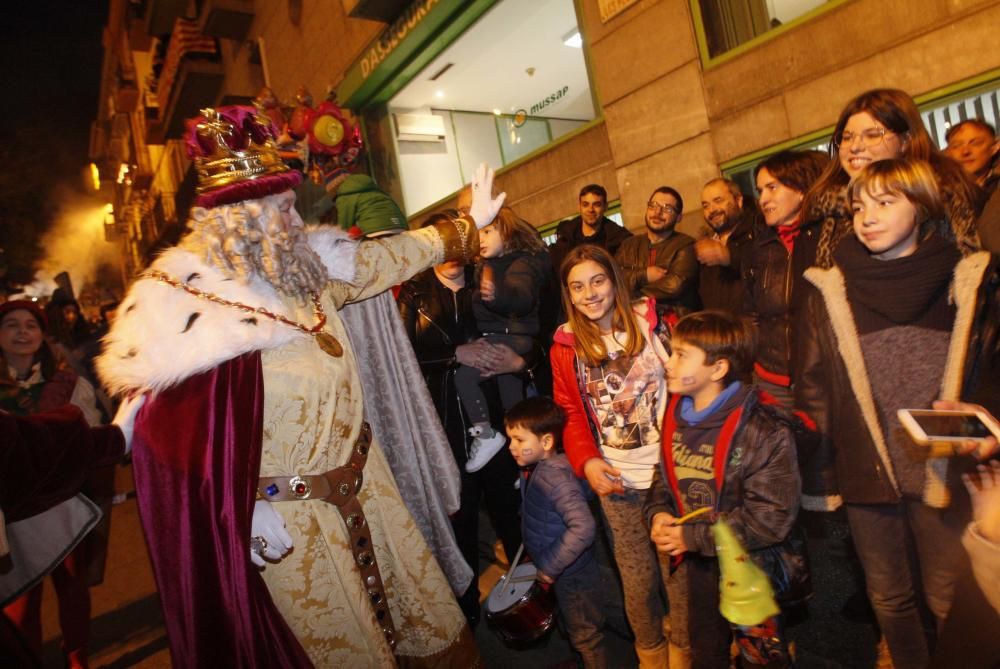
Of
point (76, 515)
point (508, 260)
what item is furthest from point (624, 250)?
point (76, 515)

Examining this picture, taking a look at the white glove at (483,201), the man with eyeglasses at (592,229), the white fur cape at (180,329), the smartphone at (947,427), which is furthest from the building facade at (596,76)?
the smartphone at (947,427)

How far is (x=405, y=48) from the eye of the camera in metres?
9.75

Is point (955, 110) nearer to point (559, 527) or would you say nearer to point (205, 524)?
point (559, 527)

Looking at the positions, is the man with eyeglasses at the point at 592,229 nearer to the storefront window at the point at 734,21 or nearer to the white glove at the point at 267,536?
the storefront window at the point at 734,21

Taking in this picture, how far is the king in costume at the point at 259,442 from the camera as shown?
6.28 ft

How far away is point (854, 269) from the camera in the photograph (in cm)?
210

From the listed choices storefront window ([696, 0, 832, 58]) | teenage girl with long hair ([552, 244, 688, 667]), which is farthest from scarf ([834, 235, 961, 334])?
storefront window ([696, 0, 832, 58])

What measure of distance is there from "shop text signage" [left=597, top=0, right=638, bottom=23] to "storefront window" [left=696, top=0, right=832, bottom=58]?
826 mm

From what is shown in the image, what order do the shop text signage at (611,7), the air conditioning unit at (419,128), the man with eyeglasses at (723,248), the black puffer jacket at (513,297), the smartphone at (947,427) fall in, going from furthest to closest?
1. the air conditioning unit at (419,128)
2. the shop text signage at (611,7)
3. the man with eyeglasses at (723,248)
4. the black puffer jacket at (513,297)
5. the smartphone at (947,427)

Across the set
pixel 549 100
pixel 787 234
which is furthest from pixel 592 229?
pixel 549 100

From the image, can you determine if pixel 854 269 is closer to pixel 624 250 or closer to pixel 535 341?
pixel 535 341

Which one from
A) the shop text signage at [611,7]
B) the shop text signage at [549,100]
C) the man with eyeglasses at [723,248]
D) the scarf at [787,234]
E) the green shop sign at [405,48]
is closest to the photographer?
the scarf at [787,234]

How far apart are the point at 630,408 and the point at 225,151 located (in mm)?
1895

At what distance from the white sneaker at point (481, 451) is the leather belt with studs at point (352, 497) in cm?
109
